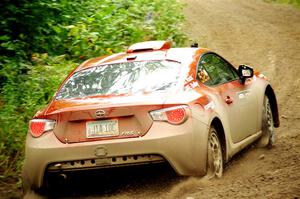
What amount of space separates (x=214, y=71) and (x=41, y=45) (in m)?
4.72

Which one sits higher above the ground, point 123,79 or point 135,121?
point 123,79

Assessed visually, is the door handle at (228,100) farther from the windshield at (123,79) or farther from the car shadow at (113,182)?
the car shadow at (113,182)

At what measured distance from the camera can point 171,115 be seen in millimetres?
5492

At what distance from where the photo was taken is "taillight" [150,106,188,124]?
216 inches

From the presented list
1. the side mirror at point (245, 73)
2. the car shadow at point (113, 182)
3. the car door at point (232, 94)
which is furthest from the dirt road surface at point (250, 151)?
the side mirror at point (245, 73)

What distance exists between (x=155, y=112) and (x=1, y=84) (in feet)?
14.6

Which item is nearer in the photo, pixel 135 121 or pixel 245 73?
pixel 135 121

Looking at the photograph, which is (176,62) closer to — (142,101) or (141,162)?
(142,101)

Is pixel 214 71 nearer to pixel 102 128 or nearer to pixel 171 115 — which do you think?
pixel 171 115

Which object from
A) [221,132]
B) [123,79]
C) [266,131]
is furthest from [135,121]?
[266,131]

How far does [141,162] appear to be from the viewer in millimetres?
5492

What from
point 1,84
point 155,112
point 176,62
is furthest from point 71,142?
point 1,84

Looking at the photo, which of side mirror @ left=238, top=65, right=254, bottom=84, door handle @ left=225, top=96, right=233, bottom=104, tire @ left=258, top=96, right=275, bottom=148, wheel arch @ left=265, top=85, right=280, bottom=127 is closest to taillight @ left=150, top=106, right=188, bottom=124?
door handle @ left=225, top=96, right=233, bottom=104

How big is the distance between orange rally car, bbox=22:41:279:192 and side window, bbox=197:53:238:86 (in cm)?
3
